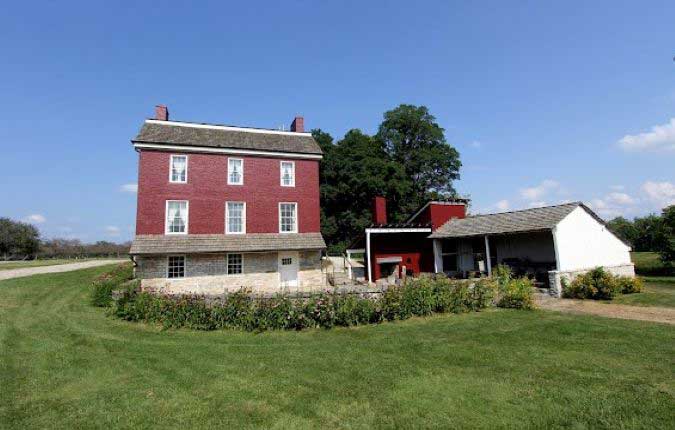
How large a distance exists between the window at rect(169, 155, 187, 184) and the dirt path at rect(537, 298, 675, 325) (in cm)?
1913

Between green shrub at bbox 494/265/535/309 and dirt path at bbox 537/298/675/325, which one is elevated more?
green shrub at bbox 494/265/535/309

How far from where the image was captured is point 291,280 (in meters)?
21.4

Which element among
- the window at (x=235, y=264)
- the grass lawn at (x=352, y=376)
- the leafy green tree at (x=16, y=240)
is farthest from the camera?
the leafy green tree at (x=16, y=240)

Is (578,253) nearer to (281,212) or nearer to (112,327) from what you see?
(281,212)

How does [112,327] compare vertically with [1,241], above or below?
below

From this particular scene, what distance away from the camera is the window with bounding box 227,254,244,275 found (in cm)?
2019

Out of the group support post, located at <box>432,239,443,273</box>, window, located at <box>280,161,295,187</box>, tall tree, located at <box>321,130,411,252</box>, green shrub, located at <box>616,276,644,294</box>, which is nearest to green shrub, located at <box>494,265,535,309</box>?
green shrub, located at <box>616,276,644,294</box>

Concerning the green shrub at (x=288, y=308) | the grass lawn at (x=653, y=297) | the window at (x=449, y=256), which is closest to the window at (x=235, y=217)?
the green shrub at (x=288, y=308)

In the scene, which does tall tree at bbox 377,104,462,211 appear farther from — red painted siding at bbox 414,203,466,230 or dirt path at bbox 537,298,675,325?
dirt path at bbox 537,298,675,325

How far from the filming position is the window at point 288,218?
21.8 m

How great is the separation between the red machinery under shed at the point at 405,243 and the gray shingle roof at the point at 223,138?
712 cm

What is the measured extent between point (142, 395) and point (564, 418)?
670 cm

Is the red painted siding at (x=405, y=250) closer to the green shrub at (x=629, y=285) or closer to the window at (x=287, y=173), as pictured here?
the window at (x=287, y=173)

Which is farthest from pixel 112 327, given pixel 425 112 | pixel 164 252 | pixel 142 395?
pixel 425 112
